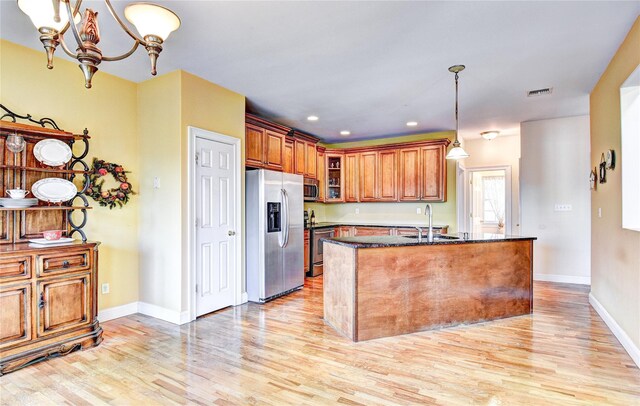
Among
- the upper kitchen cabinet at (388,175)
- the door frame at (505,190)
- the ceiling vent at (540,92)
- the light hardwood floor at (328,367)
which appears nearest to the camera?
the light hardwood floor at (328,367)

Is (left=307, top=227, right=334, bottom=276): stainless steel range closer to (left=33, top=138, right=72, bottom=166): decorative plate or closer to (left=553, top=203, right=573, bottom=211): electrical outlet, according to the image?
(left=33, top=138, right=72, bottom=166): decorative plate

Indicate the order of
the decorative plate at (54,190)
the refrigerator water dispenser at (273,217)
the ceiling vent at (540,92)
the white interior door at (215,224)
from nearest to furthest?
the decorative plate at (54,190) → the white interior door at (215,224) → the ceiling vent at (540,92) → the refrigerator water dispenser at (273,217)

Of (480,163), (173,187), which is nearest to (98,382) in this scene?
(173,187)

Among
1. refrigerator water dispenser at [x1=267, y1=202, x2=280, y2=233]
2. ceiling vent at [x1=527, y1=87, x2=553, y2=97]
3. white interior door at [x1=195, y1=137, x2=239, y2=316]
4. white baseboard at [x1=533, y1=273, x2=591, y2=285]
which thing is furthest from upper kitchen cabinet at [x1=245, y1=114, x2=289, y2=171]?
white baseboard at [x1=533, y1=273, x2=591, y2=285]

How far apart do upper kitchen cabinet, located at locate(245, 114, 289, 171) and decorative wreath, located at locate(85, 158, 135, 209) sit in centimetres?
144

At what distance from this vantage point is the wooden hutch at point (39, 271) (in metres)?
2.56

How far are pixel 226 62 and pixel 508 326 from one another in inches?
153

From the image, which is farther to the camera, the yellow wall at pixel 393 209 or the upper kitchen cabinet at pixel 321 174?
the upper kitchen cabinet at pixel 321 174

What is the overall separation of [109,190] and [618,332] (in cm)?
519

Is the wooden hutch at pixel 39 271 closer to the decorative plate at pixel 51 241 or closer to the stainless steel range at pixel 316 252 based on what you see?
the decorative plate at pixel 51 241

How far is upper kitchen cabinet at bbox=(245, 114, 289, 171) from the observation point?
456cm

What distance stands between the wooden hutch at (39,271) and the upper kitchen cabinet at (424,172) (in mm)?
4911

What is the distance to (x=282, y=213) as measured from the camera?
4.68 meters

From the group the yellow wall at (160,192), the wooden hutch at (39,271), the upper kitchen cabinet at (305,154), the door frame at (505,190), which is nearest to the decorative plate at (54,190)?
the wooden hutch at (39,271)
